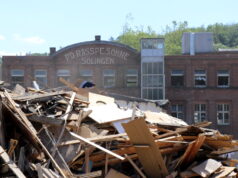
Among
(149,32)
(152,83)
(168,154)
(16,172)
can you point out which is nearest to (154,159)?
(168,154)

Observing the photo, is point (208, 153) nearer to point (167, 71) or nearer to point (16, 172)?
point (16, 172)

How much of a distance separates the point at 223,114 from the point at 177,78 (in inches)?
200

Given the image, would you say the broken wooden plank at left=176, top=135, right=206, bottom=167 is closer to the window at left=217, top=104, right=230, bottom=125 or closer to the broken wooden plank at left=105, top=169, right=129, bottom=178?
the broken wooden plank at left=105, top=169, right=129, bottom=178

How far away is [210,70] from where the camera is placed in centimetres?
3816

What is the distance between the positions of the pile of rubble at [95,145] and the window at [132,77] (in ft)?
91.0

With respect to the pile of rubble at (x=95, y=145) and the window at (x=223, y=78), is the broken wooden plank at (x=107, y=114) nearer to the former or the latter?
the pile of rubble at (x=95, y=145)

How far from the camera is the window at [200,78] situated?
3822 centimetres

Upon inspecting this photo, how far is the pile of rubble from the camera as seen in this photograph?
8.33 metres

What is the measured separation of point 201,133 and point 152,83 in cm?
2782

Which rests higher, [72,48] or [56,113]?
[72,48]

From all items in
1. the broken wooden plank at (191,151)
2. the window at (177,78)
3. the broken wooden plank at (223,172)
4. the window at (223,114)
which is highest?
the window at (177,78)

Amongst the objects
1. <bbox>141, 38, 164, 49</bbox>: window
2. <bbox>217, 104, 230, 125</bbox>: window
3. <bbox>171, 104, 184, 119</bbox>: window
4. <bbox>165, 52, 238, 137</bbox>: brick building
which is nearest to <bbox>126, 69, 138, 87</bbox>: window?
<bbox>141, 38, 164, 49</bbox>: window

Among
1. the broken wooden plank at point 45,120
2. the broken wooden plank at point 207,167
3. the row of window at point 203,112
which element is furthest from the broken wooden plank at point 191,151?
the row of window at point 203,112

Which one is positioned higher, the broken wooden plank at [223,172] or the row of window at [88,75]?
the row of window at [88,75]
